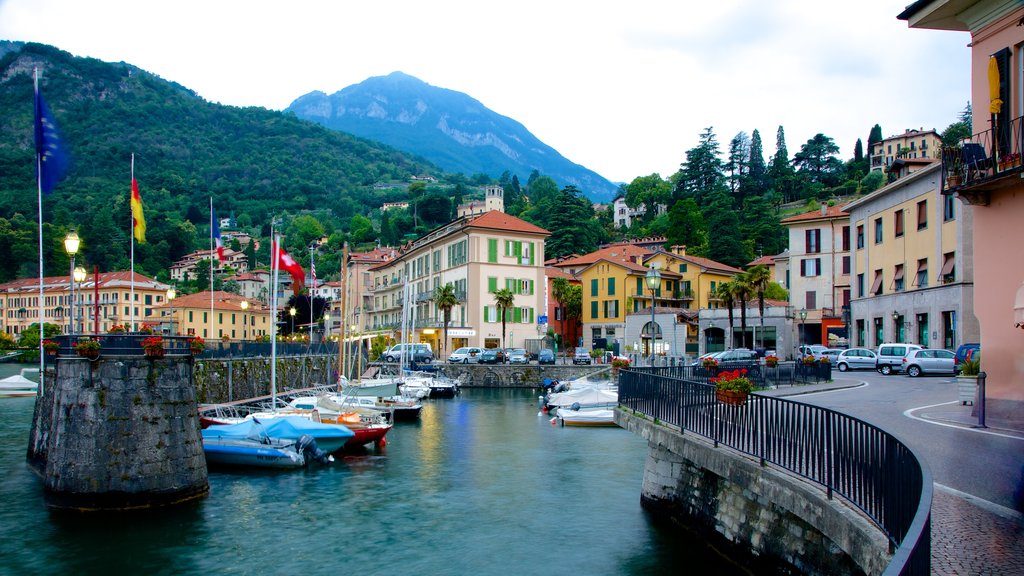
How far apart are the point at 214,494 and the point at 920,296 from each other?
38.6 metres

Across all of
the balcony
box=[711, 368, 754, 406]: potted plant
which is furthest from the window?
box=[711, 368, 754, 406]: potted plant

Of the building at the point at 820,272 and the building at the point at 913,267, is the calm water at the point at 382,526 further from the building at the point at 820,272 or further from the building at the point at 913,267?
the building at the point at 820,272

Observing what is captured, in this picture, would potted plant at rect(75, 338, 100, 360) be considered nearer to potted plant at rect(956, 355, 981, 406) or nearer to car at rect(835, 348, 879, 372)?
potted plant at rect(956, 355, 981, 406)

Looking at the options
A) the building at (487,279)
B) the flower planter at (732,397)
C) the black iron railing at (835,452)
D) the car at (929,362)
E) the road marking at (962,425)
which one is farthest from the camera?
the building at (487,279)

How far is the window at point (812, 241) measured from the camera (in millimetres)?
73625

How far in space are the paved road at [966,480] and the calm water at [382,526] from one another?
5002mm

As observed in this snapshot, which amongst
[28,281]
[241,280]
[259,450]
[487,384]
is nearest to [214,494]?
[259,450]

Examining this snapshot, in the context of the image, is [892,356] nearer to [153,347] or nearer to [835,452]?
[835,452]

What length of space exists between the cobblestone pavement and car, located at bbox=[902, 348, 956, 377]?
30570 mm

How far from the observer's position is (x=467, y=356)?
73562 millimetres

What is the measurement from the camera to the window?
73.6m

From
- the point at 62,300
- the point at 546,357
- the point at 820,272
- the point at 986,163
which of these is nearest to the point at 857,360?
the point at 986,163

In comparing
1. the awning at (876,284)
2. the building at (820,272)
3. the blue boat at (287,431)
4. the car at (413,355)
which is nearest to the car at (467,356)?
the car at (413,355)

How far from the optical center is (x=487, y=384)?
70812 millimetres
